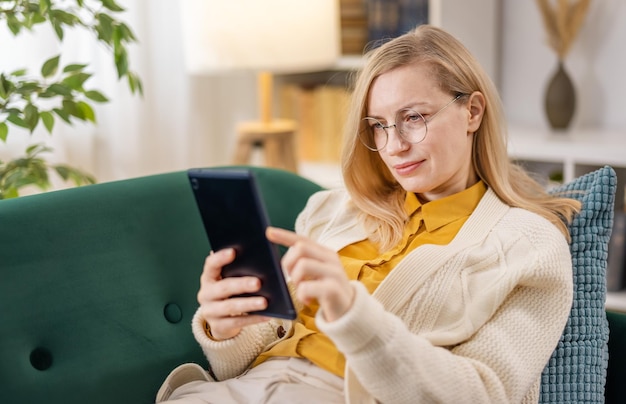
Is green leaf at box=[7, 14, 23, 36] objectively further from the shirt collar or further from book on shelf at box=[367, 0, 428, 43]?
book on shelf at box=[367, 0, 428, 43]

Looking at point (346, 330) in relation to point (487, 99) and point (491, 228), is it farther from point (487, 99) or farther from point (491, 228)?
point (487, 99)

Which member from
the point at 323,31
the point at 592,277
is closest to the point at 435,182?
the point at 592,277

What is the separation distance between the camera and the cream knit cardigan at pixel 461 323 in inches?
45.0

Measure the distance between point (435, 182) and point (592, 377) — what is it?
15.7 inches

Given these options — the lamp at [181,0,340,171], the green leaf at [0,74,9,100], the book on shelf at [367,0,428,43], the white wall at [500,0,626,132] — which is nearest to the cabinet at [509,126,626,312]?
the white wall at [500,0,626,132]

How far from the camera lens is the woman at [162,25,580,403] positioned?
3.79ft

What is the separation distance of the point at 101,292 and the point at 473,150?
0.68 metres

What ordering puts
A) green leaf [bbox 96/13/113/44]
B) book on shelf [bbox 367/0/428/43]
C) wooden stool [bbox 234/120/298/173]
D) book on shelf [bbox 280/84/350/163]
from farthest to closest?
1. book on shelf [bbox 280/84/350/163]
2. book on shelf [bbox 367/0/428/43]
3. wooden stool [bbox 234/120/298/173]
4. green leaf [bbox 96/13/113/44]

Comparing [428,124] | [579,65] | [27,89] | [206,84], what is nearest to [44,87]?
[27,89]

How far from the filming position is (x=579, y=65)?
9.35 feet

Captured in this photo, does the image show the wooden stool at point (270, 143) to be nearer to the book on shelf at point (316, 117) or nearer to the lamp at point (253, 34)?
the lamp at point (253, 34)

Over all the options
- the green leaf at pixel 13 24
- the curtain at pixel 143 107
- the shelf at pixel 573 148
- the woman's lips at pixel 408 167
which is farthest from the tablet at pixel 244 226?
the shelf at pixel 573 148

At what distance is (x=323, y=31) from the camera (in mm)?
2564

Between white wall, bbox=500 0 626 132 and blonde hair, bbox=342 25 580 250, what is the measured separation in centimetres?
138
